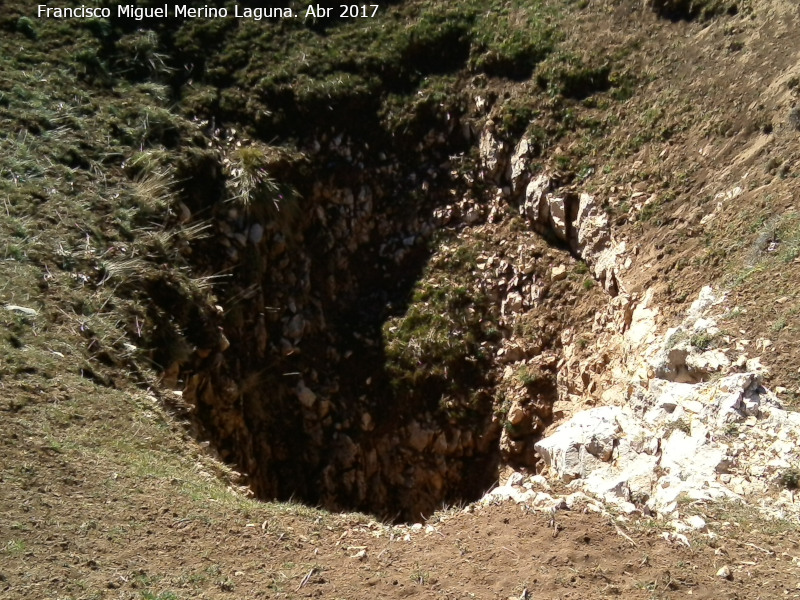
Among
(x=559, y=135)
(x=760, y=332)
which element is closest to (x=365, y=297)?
(x=559, y=135)

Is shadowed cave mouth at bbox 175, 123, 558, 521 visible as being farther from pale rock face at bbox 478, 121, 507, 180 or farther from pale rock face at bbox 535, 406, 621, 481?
pale rock face at bbox 535, 406, 621, 481

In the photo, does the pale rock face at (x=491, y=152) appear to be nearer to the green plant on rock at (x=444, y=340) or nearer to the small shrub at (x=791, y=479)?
the green plant on rock at (x=444, y=340)

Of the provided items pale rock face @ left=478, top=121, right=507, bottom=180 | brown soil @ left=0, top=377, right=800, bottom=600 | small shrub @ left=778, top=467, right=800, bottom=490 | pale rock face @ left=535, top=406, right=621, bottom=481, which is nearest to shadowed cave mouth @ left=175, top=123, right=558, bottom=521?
pale rock face @ left=478, top=121, right=507, bottom=180

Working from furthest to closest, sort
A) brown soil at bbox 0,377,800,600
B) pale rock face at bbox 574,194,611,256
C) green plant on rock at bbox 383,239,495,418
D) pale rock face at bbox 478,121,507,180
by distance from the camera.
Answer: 1. pale rock face at bbox 478,121,507,180
2. green plant on rock at bbox 383,239,495,418
3. pale rock face at bbox 574,194,611,256
4. brown soil at bbox 0,377,800,600

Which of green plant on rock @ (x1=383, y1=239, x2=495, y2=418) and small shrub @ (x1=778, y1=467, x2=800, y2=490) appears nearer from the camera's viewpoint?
small shrub @ (x1=778, y1=467, x2=800, y2=490)

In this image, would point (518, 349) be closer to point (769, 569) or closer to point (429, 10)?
point (769, 569)

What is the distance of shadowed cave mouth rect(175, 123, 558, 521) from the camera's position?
27.3 ft

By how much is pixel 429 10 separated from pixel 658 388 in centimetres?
689

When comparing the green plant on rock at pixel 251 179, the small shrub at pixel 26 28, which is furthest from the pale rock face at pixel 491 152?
the small shrub at pixel 26 28

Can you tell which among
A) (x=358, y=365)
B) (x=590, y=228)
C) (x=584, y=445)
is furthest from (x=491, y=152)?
(x=584, y=445)

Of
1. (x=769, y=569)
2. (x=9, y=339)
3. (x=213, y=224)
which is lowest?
(x=769, y=569)

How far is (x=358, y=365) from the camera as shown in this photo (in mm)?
9109

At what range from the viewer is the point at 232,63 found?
33.7 ft

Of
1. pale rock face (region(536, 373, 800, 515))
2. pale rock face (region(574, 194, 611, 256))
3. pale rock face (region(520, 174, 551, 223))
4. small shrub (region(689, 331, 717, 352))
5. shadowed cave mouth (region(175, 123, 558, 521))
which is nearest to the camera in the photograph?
pale rock face (region(536, 373, 800, 515))
